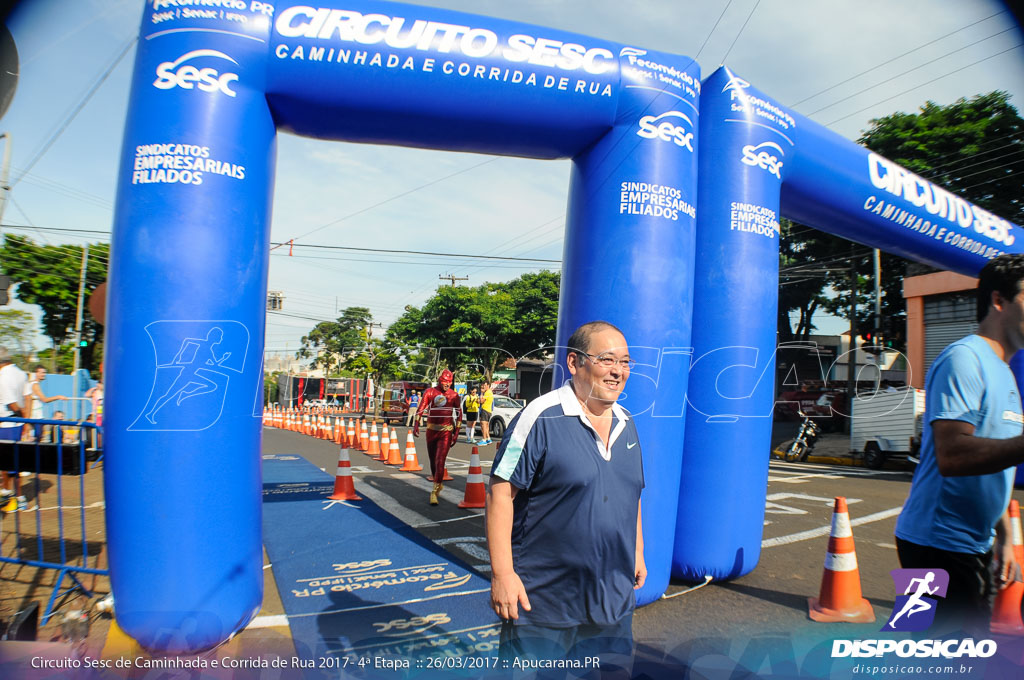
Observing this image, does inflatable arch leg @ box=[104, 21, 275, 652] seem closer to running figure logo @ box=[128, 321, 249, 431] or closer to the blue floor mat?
running figure logo @ box=[128, 321, 249, 431]

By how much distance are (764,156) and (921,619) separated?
3669 millimetres

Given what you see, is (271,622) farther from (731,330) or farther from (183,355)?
(731,330)

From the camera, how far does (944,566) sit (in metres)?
2.38

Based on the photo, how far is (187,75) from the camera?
3.72 m

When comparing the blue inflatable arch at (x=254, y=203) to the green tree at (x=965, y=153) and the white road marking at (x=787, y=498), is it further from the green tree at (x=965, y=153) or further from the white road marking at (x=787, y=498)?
the green tree at (x=965, y=153)

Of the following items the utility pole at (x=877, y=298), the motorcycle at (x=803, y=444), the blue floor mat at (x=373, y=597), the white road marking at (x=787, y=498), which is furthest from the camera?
the motorcycle at (x=803, y=444)

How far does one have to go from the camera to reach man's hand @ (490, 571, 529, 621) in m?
2.23

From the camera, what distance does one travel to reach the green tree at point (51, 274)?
5.61 meters

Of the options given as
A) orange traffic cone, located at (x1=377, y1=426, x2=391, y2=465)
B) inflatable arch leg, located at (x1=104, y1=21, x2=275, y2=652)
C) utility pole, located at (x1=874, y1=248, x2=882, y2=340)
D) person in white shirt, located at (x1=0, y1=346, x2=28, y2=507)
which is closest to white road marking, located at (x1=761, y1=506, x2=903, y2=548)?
inflatable arch leg, located at (x1=104, y1=21, x2=275, y2=652)

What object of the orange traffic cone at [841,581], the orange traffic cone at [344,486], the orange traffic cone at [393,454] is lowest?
the orange traffic cone at [393,454]

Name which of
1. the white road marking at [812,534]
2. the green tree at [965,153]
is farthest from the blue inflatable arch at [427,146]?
the green tree at [965,153]

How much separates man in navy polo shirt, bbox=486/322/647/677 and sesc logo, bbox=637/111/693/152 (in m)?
2.62

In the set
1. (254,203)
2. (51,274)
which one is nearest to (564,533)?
(254,203)

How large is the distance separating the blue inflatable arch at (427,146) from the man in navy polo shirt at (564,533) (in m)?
1.90
